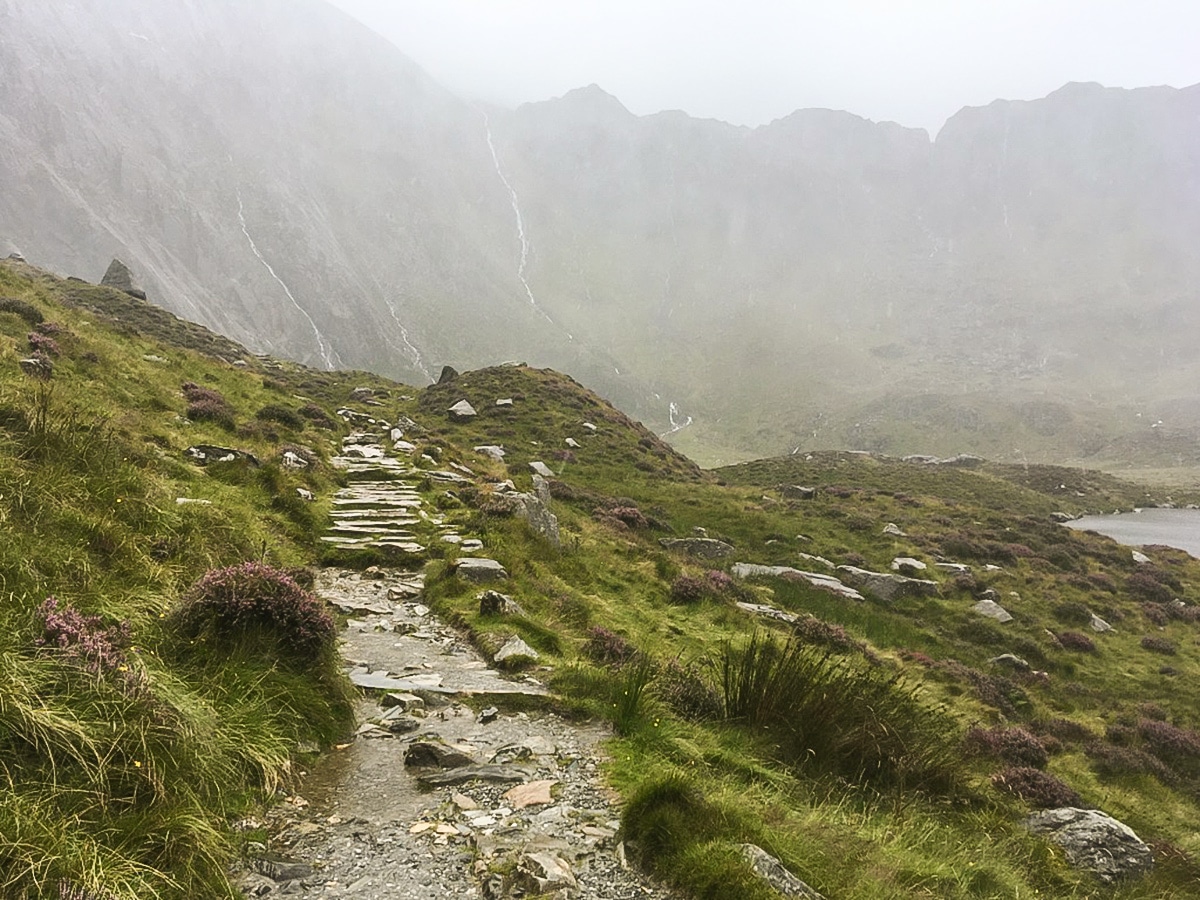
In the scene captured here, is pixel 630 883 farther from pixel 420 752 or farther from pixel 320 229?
pixel 320 229

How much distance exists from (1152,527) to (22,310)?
284 feet

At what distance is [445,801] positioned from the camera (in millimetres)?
5617

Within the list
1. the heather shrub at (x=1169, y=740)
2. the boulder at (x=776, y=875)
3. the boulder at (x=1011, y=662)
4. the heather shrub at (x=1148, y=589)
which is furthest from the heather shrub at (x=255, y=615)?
the heather shrub at (x=1148, y=589)

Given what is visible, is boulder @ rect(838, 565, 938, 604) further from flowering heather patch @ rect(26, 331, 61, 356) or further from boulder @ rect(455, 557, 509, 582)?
flowering heather patch @ rect(26, 331, 61, 356)

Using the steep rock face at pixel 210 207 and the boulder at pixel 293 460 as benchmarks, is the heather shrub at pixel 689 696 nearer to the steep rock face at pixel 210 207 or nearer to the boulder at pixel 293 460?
the boulder at pixel 293 460

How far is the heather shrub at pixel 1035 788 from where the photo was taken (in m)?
11.4

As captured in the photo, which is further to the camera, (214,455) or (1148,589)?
(1148,589)

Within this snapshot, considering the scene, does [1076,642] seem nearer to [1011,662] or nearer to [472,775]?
[1011,662]

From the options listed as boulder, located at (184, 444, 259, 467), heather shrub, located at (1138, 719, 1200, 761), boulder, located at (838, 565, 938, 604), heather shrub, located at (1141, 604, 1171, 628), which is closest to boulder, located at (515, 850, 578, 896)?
boulder, located at (184, 444, 259, 467)

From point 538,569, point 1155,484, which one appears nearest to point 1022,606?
point 538,569

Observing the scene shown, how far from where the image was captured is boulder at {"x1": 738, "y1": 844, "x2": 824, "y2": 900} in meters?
4.34

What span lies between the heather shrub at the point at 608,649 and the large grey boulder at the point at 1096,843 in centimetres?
625

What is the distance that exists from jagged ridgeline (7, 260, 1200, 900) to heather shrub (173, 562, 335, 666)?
0.03 meters

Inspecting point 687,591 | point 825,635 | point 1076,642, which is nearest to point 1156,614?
point 1076,642
